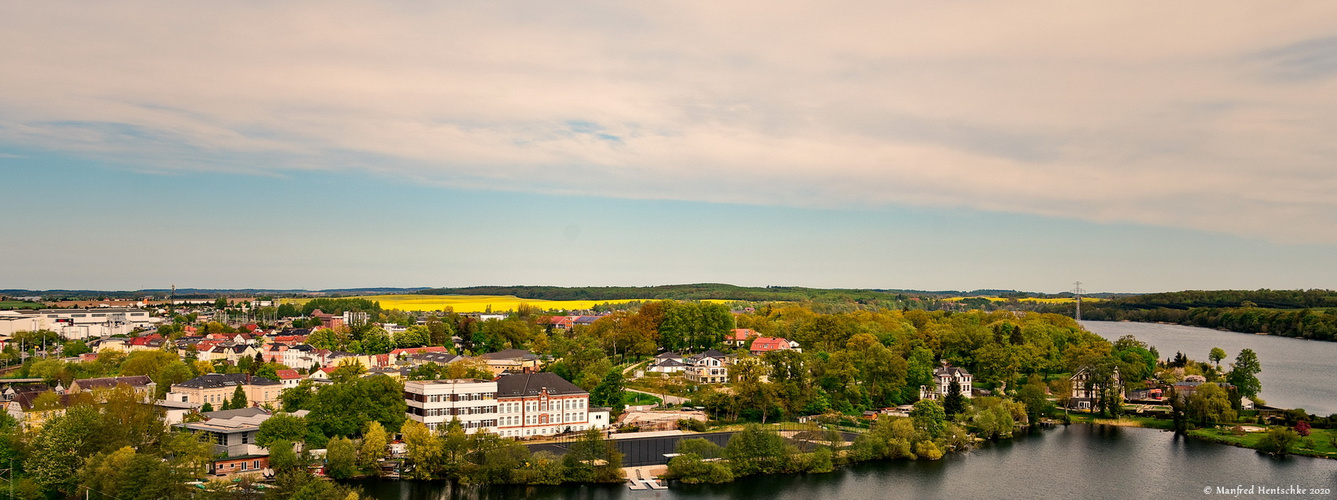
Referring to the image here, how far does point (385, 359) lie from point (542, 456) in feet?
84.5

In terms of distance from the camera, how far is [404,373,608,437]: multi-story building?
1240 inches

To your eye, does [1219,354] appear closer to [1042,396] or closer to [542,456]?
[1042,396]

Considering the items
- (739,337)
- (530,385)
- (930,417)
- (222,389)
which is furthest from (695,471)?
(739,337)

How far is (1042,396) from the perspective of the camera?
40.2m

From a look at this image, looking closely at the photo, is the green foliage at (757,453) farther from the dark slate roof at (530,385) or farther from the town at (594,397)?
the dark slate roof at (530,385)

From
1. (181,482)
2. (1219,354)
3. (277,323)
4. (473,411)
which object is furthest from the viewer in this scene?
(277,323)

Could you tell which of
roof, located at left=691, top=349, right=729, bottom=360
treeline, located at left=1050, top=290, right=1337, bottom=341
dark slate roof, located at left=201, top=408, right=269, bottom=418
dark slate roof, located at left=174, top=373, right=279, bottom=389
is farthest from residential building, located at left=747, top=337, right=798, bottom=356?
treeline, located at left=1050, top=290, right=1337, bottom=341

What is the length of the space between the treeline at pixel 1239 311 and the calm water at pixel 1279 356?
2.25 metres

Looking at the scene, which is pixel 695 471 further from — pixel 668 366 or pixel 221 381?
pixel 221 381

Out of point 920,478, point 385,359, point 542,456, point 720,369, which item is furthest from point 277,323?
point 920,478

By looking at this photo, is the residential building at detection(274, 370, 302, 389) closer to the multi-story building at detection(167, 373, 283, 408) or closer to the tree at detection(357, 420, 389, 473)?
the multi-story building at detection(167, 373, 283, 408)

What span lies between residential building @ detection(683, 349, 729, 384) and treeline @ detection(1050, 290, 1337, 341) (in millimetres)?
70488

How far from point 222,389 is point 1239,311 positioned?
106 metres

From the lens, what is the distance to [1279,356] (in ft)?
222
